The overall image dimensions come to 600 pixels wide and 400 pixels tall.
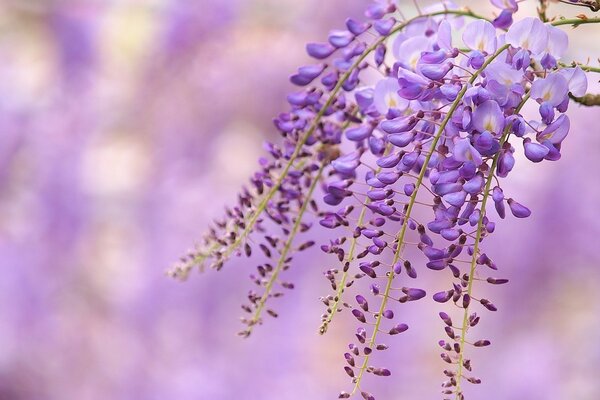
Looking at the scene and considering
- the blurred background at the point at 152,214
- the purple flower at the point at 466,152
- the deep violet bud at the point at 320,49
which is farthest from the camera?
the blurred background at the point at 152,214

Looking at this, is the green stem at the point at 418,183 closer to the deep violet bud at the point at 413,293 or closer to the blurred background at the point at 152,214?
the deep violet bud at the point at 413,293

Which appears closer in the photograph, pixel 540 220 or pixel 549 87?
pixel 549 87

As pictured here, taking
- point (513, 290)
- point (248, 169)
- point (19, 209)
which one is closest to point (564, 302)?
point (513, 290)

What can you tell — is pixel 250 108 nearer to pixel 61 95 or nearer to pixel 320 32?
pixel 320 32

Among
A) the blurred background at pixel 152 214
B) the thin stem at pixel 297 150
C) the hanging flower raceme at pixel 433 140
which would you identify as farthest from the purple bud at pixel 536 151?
the blurred background at pixel 152 214

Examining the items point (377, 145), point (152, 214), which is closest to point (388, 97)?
point (377, 145)

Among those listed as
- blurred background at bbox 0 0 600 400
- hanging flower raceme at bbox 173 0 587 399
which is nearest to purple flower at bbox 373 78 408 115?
hanging flower raceme at bbox 173 0 587 399

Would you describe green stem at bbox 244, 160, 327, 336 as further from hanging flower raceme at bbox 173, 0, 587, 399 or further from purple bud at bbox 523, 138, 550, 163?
purple bud at bbox 523, 138, 550, 163

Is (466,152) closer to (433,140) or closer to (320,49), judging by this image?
(433,140)
